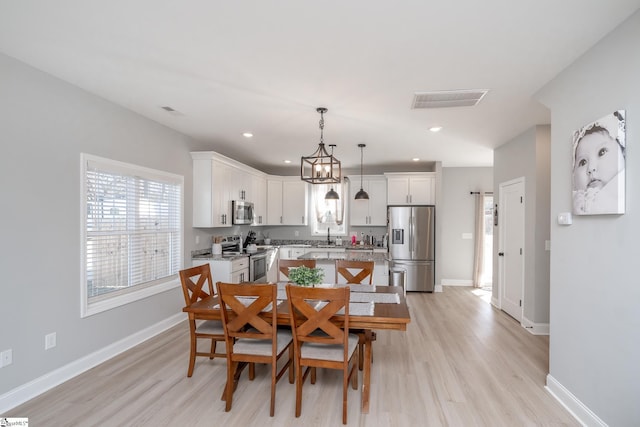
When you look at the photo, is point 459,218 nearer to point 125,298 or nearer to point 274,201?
point 274,201

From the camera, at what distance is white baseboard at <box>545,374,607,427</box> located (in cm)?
224

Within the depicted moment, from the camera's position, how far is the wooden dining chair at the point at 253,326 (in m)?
2.38

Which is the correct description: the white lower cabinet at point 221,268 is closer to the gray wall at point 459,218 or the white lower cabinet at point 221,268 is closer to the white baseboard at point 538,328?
the white baseboard at point 538,328

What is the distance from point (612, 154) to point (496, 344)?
2.58 meters

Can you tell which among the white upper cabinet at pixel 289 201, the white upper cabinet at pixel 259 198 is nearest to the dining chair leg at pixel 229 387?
the white upper cabinet at pixel 259 198

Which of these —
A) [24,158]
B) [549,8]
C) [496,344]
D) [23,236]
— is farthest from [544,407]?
[24,158]

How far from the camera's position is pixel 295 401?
8.28 feet

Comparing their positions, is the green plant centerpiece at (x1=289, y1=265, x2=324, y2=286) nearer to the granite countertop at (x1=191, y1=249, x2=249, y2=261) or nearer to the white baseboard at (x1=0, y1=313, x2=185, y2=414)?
the white baseboard at (x1=0, y1=313, x2=185, y2=414)

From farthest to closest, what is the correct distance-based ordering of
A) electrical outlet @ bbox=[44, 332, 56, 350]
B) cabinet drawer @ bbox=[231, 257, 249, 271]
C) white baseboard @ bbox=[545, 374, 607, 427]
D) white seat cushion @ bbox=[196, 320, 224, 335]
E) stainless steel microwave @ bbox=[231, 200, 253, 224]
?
stainless steel microwave @ bbox=[231, 200, 253, 224], cabinet drawer @ bbox=[231, 257, 249, 271], white seat cushion @ bbox=[196, 320, 224, 335], electrical outlet @ bbox=[44, 332, 56, 350], white baseboard @ bbox=[545, 374, 607, 427]

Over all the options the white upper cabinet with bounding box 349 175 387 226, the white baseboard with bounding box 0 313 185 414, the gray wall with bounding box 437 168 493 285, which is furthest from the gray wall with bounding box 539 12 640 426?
the gray wall with bounding box 437 168 493 285

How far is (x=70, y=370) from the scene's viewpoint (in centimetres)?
294

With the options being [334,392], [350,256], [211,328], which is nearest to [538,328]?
[350,256]

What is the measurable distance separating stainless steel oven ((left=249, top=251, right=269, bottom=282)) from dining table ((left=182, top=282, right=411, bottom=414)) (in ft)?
8.16

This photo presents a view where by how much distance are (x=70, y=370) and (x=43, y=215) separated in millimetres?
1386
